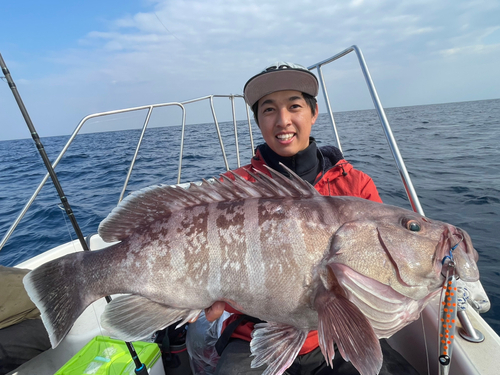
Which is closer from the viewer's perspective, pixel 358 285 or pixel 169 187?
pixel 358 285

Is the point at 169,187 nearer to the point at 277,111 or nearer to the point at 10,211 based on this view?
the point at 277,111

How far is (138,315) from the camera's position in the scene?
1554mm

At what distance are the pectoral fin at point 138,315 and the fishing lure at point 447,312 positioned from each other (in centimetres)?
127

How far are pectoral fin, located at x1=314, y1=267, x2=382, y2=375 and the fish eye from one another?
0.44 metres

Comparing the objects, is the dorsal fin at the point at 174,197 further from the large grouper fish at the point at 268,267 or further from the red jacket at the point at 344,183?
the red jacket at the point at 344,183

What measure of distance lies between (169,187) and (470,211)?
643 cm

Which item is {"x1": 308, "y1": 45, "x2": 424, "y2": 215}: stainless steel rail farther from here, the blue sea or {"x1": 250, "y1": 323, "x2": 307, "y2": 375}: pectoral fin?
the blue sea

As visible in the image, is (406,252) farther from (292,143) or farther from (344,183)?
(292,143)

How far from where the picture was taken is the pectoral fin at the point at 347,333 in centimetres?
123

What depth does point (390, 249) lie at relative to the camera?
1.33 metres

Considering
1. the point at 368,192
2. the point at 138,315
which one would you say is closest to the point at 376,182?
the point at 368,192

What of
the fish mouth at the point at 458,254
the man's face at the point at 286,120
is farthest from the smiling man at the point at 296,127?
the fish mouth at the point at 458,254

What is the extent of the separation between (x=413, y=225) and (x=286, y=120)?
1224mm

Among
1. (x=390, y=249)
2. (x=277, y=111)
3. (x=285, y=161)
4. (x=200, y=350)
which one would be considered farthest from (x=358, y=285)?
(x=200, y=350)
